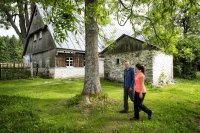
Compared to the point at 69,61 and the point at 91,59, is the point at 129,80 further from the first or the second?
the point at 69,61

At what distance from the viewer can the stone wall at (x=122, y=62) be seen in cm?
1939

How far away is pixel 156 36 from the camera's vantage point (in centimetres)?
1103

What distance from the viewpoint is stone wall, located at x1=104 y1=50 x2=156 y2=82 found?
63.6ft

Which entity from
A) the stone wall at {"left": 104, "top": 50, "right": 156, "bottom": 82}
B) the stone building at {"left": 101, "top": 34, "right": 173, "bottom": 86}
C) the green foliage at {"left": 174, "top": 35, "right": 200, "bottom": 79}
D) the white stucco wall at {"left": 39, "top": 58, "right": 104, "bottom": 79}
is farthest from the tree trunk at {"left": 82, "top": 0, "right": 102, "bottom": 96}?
the green foliage at {"left": 174, "top": 35, "right": 200, "bottom": 79}

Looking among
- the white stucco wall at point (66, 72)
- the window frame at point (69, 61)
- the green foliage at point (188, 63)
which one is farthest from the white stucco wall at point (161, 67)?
the window frame at point (69, 61)

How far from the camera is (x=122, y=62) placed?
857 inches

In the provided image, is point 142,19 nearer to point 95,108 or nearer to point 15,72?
point 95,108

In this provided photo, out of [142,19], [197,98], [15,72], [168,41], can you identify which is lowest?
[197,98]

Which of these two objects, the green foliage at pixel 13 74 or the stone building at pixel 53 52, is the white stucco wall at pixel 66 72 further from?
the green foliage at pixel 13 74

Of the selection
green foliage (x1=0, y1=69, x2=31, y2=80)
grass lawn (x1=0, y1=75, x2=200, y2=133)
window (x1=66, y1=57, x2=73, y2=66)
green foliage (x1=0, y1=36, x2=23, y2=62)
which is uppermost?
green foliage (x1=0, y1=36, x2=23, y2=62)

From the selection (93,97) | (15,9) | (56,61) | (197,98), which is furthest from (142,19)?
(15,9)

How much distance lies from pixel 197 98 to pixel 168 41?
196 inches

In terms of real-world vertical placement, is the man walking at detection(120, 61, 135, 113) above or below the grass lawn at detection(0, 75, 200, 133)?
above

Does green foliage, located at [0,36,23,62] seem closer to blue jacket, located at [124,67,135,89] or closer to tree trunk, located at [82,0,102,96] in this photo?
tree trunk, located at [82,0,102,96]
